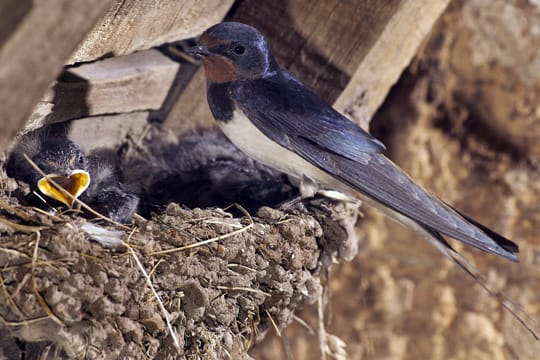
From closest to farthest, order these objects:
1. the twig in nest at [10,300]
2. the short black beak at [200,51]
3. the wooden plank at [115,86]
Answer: the twig in nest at [10,300]
the wooden plank at [115,86]
the short black beak at [200,51]

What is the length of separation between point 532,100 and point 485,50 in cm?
29

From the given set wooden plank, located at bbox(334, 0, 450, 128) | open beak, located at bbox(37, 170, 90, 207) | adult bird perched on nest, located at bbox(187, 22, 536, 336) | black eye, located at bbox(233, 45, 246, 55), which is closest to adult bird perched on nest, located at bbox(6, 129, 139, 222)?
open beak, located at bbox(37, 170, 90, 207)

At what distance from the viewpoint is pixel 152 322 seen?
160cm

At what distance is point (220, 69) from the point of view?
2178 mm

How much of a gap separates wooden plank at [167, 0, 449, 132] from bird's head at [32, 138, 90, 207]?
1.65 ft

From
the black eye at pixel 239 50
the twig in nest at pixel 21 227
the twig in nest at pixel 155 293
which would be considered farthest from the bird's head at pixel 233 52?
the twig in nest at pixel 21 227

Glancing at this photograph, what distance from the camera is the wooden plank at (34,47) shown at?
0.95 meters

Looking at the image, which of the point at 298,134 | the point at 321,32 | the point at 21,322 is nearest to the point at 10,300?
the point at 21,322

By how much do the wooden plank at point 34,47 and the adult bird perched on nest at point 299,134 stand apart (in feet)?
3.65

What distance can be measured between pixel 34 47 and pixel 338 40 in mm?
1428

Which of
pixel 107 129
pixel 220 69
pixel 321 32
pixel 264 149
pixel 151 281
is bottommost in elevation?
pixel 107 129

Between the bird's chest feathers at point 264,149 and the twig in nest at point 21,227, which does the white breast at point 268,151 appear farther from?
the twig in nest at point 21,227

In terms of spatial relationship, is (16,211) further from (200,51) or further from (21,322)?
(200,51)

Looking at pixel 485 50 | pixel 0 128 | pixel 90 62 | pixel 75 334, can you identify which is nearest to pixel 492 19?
pixel 485 50
